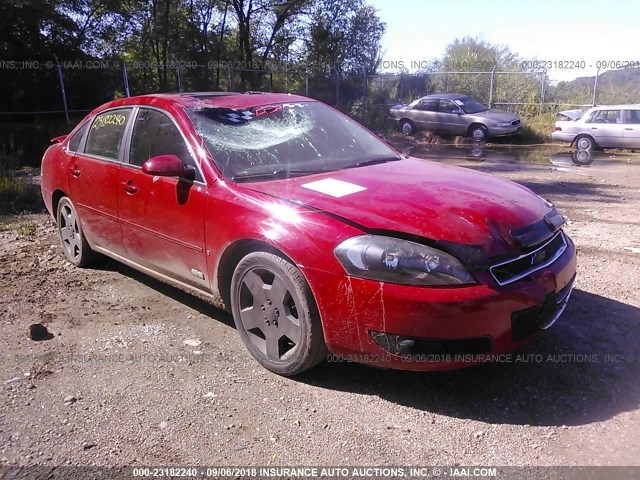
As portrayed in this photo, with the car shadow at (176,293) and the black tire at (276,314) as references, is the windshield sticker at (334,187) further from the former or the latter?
the car shadow at (176,293)

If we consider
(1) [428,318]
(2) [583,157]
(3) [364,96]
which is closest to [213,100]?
(1) [428,318]

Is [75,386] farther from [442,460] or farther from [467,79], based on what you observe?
[467,79]

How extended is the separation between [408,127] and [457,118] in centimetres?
220

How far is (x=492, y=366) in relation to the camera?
3400mm

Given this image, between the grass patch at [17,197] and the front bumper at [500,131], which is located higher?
the front bumper at [500,131]

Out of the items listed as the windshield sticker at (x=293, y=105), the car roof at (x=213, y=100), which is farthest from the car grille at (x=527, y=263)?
the car roof at (x=213, y=100)

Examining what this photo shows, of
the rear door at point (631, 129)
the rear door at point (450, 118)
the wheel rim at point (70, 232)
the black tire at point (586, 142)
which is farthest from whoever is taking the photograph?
the rear door at point (450, 118)

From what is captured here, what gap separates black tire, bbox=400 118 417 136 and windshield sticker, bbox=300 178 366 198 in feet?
59.0

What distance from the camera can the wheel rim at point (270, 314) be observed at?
321 centimetres

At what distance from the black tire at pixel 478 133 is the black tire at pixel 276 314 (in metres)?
16.8

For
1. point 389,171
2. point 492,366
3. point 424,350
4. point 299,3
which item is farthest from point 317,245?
point 299,3

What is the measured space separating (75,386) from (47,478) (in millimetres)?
837

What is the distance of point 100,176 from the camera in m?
4.66

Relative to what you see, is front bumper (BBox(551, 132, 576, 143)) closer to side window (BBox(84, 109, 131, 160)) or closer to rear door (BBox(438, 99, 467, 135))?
rear door (BBox(438, 99, 467, 135))
